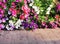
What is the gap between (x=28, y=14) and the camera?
691cm

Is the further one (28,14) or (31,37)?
(28,14)

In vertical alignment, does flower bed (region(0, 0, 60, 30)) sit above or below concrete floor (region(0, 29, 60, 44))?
above

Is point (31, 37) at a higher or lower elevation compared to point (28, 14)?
lower

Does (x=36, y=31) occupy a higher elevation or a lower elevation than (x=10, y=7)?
lower

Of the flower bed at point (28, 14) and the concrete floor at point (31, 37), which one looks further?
the flower bed at point (28, 14)

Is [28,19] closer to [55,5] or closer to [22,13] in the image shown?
[22,13]

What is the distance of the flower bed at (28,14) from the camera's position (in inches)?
267

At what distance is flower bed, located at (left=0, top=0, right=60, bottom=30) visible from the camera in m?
6.79

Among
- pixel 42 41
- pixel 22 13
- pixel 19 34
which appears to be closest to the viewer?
pixel 42 41

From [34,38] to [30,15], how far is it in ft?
3.52

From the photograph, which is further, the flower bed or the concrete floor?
the flower bed

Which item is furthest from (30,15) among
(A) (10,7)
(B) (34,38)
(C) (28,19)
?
(B) (34,38)

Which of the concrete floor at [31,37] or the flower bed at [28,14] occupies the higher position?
the flower bed at [28,14]

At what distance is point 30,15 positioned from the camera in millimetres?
7047
